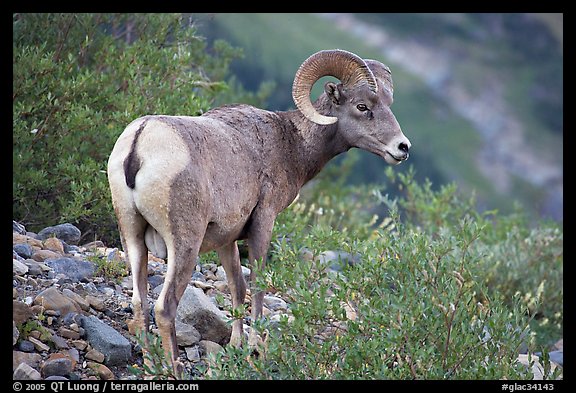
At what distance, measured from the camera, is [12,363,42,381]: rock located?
25.4 ft

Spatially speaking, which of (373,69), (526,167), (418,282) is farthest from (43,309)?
(526,167)

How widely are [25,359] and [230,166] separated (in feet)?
7.65

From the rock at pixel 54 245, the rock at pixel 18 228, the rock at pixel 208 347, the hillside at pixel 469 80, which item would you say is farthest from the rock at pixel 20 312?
the hillside at pixel 469 80

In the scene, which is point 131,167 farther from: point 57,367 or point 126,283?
point 126,283

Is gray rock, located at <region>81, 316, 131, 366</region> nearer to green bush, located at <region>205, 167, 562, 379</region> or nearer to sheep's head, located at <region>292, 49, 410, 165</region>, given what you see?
green bush, located at <region>205, 167, 562, 379</region>

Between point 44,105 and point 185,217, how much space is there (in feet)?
15.1

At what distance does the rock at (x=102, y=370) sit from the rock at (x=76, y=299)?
0.80 meters

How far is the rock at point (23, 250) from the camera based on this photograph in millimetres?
9602

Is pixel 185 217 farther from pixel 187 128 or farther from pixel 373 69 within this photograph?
pixel 373 69

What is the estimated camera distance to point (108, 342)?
8.42 metres

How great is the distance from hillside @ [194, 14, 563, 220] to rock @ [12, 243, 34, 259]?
170ft

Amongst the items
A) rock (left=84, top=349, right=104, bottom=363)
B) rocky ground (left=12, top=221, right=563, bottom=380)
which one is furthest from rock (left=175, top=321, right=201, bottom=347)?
rock (left=84, top=349, right=104, bottom=363)

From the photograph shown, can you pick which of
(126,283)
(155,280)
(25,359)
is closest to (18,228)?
(126,283)

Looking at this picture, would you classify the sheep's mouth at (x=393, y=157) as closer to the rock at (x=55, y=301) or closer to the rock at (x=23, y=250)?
the rock at (x=55, y=301)
